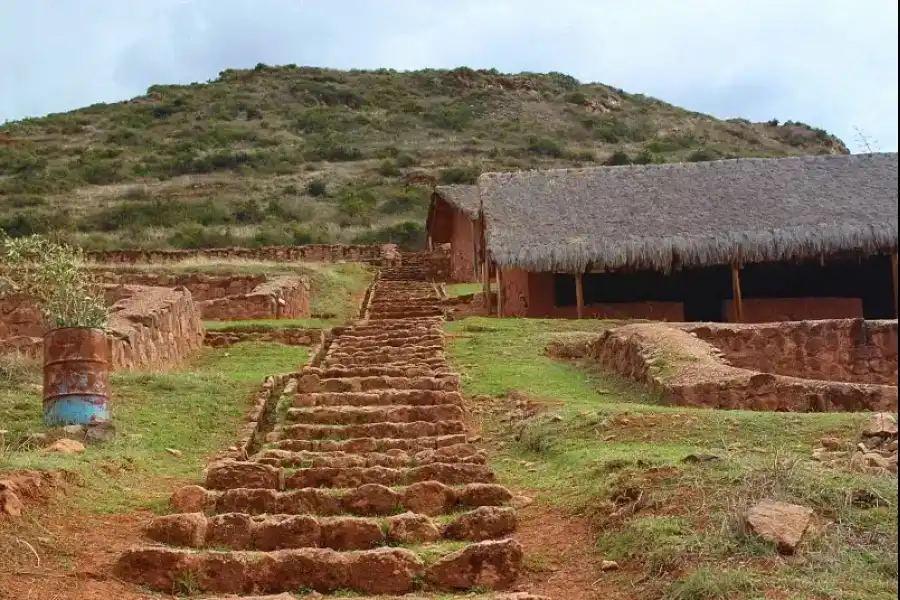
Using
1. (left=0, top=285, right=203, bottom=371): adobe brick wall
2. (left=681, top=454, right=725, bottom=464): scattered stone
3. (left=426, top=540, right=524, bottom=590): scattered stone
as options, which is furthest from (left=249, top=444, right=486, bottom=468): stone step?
(left=0, top=285, right=203, bottom=371): adobe brick wall

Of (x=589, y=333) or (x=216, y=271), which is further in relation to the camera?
(x=216, y=271)

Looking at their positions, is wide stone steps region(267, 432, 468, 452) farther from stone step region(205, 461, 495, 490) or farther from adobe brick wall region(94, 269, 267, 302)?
adobe brick wall region(94, 269, 267, 302)

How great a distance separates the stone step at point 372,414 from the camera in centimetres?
962

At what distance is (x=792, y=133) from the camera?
6688 cm

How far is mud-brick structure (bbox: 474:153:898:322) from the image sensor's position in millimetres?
18953

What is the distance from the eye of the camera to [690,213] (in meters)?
20.1

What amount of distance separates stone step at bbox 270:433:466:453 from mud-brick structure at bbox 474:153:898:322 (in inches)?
404

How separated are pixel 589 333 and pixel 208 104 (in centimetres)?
5351

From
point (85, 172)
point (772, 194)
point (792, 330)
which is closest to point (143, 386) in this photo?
point (792, 330)

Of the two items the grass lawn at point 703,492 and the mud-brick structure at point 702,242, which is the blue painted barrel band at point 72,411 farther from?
the mud-brick structure at point 702,242

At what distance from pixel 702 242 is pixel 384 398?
10.4 m

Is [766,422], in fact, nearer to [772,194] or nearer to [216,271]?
[772,194]

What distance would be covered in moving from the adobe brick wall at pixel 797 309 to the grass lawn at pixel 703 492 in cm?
1052

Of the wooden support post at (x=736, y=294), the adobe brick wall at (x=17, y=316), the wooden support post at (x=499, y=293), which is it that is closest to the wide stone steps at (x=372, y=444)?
the adobe brick wall at (x=17, y=316)
